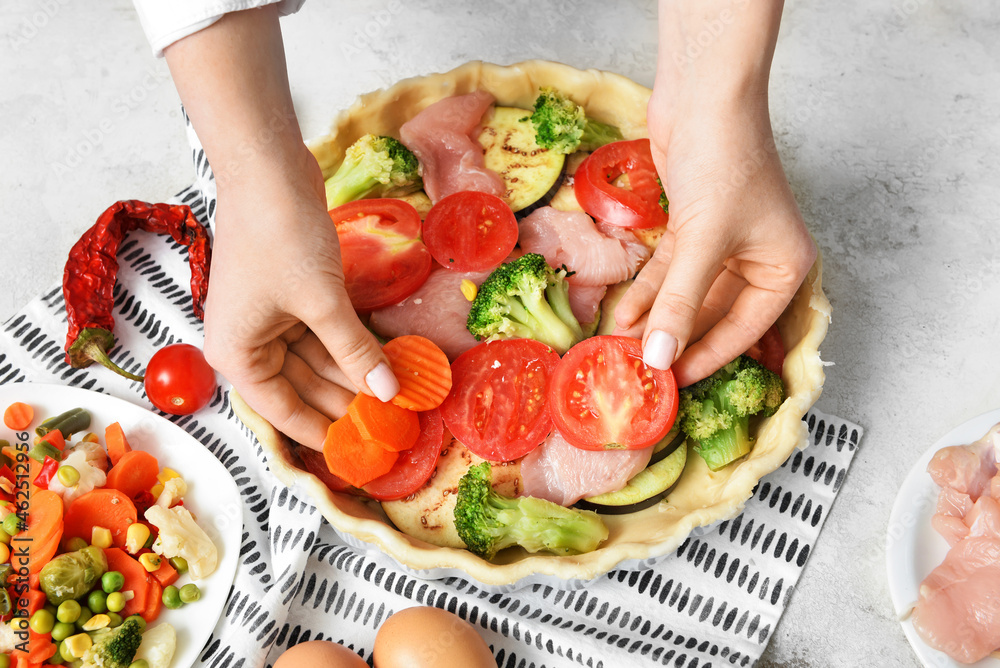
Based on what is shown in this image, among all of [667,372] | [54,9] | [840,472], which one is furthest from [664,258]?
[54,9]

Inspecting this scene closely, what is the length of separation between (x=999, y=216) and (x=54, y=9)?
477cm

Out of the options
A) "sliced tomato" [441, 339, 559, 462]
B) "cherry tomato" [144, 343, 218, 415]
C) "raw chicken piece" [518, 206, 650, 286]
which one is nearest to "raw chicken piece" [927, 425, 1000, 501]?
"raw chicken piece" [518, 206, 650, 286]

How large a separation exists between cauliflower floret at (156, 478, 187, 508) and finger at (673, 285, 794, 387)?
1852 mm

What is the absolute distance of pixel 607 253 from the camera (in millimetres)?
2883

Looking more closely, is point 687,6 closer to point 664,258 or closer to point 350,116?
point 664,258

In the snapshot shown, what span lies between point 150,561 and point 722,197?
2.27 metres

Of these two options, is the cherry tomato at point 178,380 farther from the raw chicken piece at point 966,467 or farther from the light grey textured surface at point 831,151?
the raw chicken piece at point 966,467

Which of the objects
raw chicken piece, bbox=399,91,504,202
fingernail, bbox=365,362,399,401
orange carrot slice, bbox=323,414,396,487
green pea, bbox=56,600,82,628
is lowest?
green pea, bbox=56,600,82,628

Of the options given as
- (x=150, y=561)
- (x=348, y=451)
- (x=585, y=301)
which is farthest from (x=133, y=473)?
(x=585, y=301)

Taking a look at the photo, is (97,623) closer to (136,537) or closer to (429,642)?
(136,537)

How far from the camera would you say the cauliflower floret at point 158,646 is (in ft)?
8.77

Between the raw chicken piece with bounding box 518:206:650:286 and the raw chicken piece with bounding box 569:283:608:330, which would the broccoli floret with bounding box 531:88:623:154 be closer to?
the raw chicken piece with bounding box 518:206:650:286

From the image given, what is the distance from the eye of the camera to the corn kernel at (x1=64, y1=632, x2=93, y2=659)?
264 centimetres

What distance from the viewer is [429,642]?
248 cm
